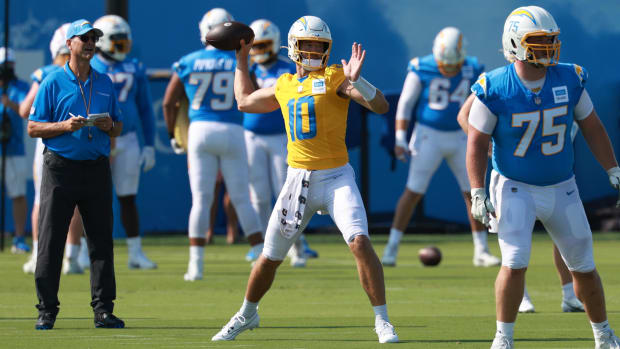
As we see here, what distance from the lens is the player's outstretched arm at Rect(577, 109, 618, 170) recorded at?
661 cm

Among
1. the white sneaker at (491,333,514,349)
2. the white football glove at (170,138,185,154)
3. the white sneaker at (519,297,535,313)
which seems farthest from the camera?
the white football glove at (170,138,185,154)

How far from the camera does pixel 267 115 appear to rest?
484 inches

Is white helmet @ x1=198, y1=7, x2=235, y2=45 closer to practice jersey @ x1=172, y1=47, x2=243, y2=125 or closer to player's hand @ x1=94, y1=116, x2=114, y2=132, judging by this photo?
practice jersey @ x1=172, y1=47, x2=243, y2=125

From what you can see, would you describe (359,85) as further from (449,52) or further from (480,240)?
(480,240)

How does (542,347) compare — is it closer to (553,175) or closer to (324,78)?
(553,175)

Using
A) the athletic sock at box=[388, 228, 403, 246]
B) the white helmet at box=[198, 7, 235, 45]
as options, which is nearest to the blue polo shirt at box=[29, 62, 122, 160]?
the white helmet at box=[198, 7, 235, 45]

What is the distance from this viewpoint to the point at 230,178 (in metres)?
11.4

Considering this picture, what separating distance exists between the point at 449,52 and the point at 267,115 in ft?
6.46

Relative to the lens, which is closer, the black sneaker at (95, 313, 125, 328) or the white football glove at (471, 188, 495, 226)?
the white football glove at (471, 188, 495, 226)

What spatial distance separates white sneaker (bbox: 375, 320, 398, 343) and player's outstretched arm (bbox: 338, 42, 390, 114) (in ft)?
3.97

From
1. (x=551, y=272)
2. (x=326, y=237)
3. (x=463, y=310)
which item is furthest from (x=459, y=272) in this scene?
(x=326, y=237)

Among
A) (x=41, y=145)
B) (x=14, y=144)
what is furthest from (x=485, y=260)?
(x=14, y=144)

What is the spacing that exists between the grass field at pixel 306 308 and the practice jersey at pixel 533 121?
1037mm

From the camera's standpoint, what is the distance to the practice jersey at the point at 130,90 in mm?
11758
